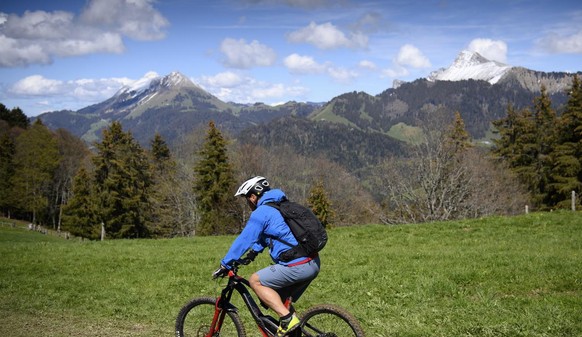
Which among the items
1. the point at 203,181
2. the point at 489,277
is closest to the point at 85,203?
the point at 203,181

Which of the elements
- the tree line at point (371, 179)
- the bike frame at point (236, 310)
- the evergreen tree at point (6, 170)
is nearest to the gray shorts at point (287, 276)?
the bike frame at point (236, 310)

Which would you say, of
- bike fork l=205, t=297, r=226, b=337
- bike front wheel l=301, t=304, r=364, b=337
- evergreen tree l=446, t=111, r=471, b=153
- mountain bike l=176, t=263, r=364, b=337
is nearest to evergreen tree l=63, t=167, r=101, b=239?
evergreen tree l=446, t=111, r=471, b=153

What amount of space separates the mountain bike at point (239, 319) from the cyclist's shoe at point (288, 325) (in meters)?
0.10

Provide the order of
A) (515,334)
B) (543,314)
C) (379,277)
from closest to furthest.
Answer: (515,334)
(543,314)
(379,277)

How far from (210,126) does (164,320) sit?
127 feet

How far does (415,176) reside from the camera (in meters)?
38.7

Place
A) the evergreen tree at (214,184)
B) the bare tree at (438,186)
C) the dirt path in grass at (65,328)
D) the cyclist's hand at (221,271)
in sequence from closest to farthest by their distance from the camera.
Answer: the cyclist's hand at (221,271) < the dirt path in grass at (65,328) < the bare tree at (438,186) < the evergreen tree at (214,184)

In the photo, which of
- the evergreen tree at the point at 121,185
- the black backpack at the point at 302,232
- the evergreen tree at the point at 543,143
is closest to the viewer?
→ the black backpack at the point at 302,232

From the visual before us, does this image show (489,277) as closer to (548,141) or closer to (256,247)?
(256,247)

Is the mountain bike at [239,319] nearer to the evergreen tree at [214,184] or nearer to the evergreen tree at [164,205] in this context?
the evergreen tree at [214,184]

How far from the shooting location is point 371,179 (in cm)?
5697

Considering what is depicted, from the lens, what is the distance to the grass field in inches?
360

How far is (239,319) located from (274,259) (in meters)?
1.36

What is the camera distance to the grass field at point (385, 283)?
9.13 meters
